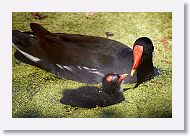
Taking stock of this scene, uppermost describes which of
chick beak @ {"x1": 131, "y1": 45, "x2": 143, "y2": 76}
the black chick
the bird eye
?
chick beak @ {"x1": 131, "y1": 45, "x2": 143, "y2": 76}

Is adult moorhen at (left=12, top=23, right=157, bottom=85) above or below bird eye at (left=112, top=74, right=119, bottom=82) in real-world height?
above

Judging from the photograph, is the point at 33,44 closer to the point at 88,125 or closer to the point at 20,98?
the point at 20,98

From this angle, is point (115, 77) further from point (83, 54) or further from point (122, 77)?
point (83, 54)

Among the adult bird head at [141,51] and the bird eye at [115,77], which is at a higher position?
the adult bird head at [141,51]

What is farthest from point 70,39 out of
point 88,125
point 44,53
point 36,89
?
point 88,125

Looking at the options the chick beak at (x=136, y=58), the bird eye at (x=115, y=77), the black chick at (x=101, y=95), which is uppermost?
the chick beak at (x=136, y=58)

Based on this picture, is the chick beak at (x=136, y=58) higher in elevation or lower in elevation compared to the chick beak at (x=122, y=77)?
higher
